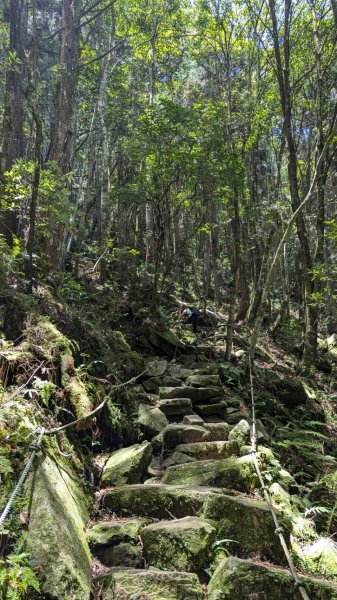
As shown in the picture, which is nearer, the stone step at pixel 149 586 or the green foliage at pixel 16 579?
the green foliage at pixel 16 579

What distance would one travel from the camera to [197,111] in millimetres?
11062

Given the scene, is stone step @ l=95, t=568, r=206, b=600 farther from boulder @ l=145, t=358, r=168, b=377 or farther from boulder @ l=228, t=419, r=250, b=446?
boulder @ l=145, t=358, r=168, b=377

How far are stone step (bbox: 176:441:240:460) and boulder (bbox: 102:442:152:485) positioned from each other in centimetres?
54

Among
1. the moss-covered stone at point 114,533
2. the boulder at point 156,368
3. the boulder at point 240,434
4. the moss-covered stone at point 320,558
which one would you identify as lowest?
the moss-covered stone at point 320,558

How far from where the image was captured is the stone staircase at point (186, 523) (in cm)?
295

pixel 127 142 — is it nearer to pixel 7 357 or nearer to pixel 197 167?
pixel 197 167

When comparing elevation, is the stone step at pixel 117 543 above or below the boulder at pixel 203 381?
below

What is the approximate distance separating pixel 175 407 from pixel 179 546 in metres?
3.76

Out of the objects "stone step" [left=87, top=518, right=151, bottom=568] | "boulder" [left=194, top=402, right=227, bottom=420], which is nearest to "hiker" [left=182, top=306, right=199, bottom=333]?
"boulder" [left=194, top=402, right=227, bottom=420]

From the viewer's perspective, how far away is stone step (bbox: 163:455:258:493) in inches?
188

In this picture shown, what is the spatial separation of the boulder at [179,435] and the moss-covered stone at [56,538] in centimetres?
249

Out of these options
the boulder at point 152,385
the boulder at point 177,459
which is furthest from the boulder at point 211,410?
the boulder at point 177,459

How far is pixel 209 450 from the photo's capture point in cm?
566

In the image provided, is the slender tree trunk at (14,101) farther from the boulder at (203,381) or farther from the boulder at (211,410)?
the boulder at (211,410)
